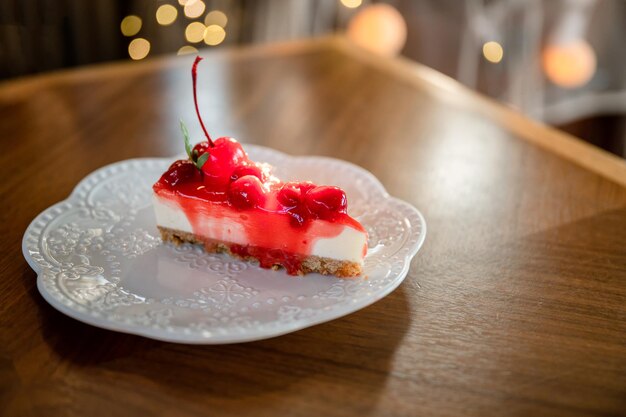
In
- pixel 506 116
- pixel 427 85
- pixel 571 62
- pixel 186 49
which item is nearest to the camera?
pixel 506 116

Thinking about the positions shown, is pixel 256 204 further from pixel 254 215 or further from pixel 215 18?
pixel 215 18

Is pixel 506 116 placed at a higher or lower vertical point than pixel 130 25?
higher

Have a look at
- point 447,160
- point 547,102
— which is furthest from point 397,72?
point 547,102

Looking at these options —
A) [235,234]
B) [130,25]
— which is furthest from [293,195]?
[130,25]

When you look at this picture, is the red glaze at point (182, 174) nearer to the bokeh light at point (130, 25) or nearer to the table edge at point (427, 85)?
the table edge at point (427, 85)

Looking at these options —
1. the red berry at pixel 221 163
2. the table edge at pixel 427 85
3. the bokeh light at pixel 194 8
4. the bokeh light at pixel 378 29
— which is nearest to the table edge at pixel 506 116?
the table edge at pixel 427 85

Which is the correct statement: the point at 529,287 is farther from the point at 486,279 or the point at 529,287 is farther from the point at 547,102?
the point at 547,102
